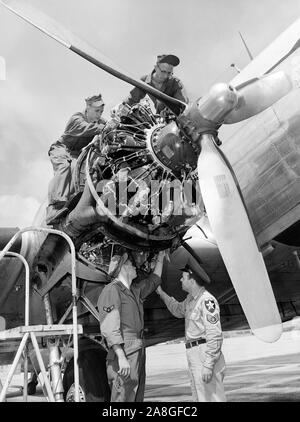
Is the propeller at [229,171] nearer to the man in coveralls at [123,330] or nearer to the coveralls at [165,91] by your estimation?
the coveralls at [165,91]

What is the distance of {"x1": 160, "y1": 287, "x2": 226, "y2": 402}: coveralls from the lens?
4672 millimetres

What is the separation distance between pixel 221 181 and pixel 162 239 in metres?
0.84

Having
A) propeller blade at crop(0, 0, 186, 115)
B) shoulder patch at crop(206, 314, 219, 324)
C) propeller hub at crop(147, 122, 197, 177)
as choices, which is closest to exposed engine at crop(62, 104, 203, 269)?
propeller hub at crop(147, 122, 197, 177)

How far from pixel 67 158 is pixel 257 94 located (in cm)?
225

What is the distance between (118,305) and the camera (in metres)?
4.78

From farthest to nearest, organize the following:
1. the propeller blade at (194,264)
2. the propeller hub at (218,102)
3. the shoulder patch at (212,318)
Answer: the propeller blade at (194,264) → the shoulder patch at (212,318) → the propeller hub at (218,102)

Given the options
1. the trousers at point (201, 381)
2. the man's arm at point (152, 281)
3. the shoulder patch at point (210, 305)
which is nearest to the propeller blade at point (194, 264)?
the man's arm at point (152, 281)

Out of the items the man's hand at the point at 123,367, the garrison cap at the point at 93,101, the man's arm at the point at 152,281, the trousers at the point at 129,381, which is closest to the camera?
the man's hand at the point at 123,367

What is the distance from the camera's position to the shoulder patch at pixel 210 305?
489cm

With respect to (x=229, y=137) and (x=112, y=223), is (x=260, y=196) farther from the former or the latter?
(x=112, y=223)

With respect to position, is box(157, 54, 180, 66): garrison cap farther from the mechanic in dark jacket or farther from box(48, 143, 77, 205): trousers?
box(48, 143, 77, 205): trousers

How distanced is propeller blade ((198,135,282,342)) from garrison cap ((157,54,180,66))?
3.37 feet

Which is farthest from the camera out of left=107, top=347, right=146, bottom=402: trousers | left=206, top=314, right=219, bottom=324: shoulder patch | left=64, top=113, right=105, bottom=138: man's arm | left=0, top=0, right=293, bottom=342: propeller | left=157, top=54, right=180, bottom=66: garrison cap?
left=64, top=113, right=105, bottom=138: man's arm
